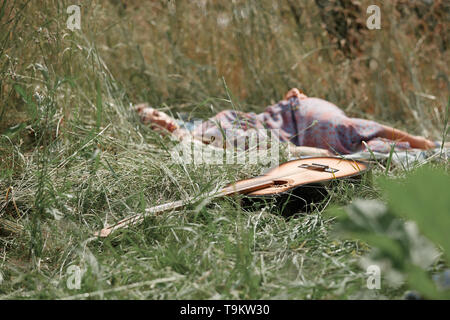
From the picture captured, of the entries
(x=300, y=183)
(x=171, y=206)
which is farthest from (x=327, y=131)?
(x=171, y=206)

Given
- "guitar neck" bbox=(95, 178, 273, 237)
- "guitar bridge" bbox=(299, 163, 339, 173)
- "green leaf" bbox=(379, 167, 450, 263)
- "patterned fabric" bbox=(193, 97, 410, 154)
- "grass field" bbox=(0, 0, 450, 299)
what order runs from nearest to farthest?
"green leaf" bbox=(379, 167, 450, 263) < "grass field" bbox=(0, 0, 450, 299) < "guitar neck" bbox=(95, 178, 273, 237) < "guitar bridge" bbox=(299, 163, 339, 173) < "patterned fabric" bbox=(193, 97, 410, 154)

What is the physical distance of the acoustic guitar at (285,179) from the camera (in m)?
1.15

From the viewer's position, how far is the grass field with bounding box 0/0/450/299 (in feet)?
3.02

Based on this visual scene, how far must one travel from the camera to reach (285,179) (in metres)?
1.34

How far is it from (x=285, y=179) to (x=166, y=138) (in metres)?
0.67

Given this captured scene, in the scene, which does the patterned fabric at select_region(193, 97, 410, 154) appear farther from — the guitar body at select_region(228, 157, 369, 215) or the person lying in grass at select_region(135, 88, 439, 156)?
the guitar body at select_region(228, 157, 369, 215)

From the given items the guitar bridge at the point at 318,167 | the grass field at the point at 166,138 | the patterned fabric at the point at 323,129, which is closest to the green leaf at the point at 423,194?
the grass field at the point at 166,138

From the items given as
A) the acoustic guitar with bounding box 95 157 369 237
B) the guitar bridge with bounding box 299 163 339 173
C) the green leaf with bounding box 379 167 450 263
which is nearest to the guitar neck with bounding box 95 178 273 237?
the acoustic guitar with bounding box 95 157 369 237

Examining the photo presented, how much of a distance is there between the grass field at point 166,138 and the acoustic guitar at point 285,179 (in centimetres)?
3

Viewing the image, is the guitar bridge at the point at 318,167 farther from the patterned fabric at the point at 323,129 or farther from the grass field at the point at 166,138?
the patterned fabric at the point at 323,129

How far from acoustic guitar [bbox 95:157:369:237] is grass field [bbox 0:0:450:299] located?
3 cm

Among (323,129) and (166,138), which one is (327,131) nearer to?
(323,129)
